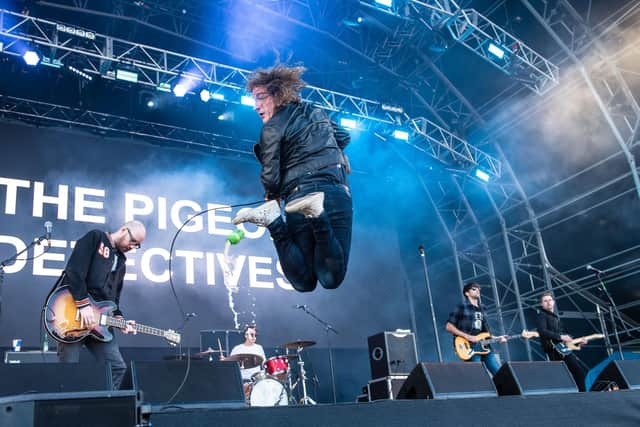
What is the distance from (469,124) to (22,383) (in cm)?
1027

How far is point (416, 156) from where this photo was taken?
12.1m

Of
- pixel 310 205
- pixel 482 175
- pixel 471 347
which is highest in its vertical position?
pixel 482 175

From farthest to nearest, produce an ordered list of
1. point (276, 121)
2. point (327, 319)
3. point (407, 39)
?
1. point (327, 319)
2. point (407, 39)
3. point (276, 121)

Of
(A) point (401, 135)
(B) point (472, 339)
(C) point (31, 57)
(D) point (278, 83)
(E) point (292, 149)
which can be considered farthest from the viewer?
(A) point (401, 135)

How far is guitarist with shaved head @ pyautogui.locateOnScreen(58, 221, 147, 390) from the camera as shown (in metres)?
4.53

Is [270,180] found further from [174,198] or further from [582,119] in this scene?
[582,119]

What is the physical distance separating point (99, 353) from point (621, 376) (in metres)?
4.07

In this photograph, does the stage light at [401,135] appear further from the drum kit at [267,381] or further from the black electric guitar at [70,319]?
the black electric guitar at [70,319]

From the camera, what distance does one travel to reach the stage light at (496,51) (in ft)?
31.1

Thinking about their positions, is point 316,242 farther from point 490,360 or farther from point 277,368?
point 277,368

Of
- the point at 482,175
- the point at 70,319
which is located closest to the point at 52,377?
the point at 70,319

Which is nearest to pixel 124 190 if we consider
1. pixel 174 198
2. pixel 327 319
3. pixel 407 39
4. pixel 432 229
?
pixel 174 198

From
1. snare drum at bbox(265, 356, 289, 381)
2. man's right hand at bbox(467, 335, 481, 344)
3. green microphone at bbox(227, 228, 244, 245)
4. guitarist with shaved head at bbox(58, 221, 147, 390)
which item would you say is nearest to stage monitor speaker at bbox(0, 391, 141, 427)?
green microphone at bbox(227, 228, 244, 245)

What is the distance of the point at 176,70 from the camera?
30.1 ft
